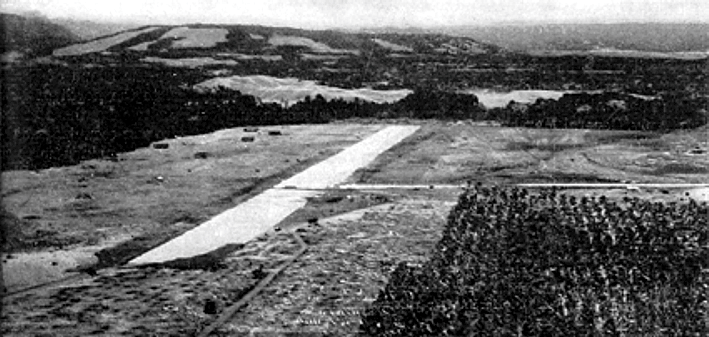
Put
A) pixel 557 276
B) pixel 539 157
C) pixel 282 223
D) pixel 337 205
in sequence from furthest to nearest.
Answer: pixel 539 157, pixel 337 205, pixel 282 223, pixel 557 276

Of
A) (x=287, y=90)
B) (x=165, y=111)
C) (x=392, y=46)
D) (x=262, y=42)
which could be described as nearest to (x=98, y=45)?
(x=262, y=42)

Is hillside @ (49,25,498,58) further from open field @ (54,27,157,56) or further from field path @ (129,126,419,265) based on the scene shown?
field path @ (129,126,419,265)

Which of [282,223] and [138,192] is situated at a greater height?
[282,223]

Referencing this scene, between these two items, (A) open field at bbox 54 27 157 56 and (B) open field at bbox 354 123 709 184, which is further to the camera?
(A) open field at bbox 54 27 157 56

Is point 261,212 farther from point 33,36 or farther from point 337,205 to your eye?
point 33,36

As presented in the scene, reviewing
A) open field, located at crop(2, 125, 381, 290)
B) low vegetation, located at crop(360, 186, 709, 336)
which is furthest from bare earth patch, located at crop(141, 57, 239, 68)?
low vegetation, located at crop(360, 186, 709, 336)

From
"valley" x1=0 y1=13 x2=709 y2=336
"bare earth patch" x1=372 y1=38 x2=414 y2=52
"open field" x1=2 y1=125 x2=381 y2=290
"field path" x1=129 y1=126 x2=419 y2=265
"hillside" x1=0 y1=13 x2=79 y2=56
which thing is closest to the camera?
"valley" x1=0 y1=13 x2=709 y2=336

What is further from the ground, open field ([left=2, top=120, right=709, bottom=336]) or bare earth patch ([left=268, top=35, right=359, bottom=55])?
bare earth patch ([left=268, top=35, right=359, bottom=55])

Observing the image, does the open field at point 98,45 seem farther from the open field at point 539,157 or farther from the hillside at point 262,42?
the open field at point 539,157
